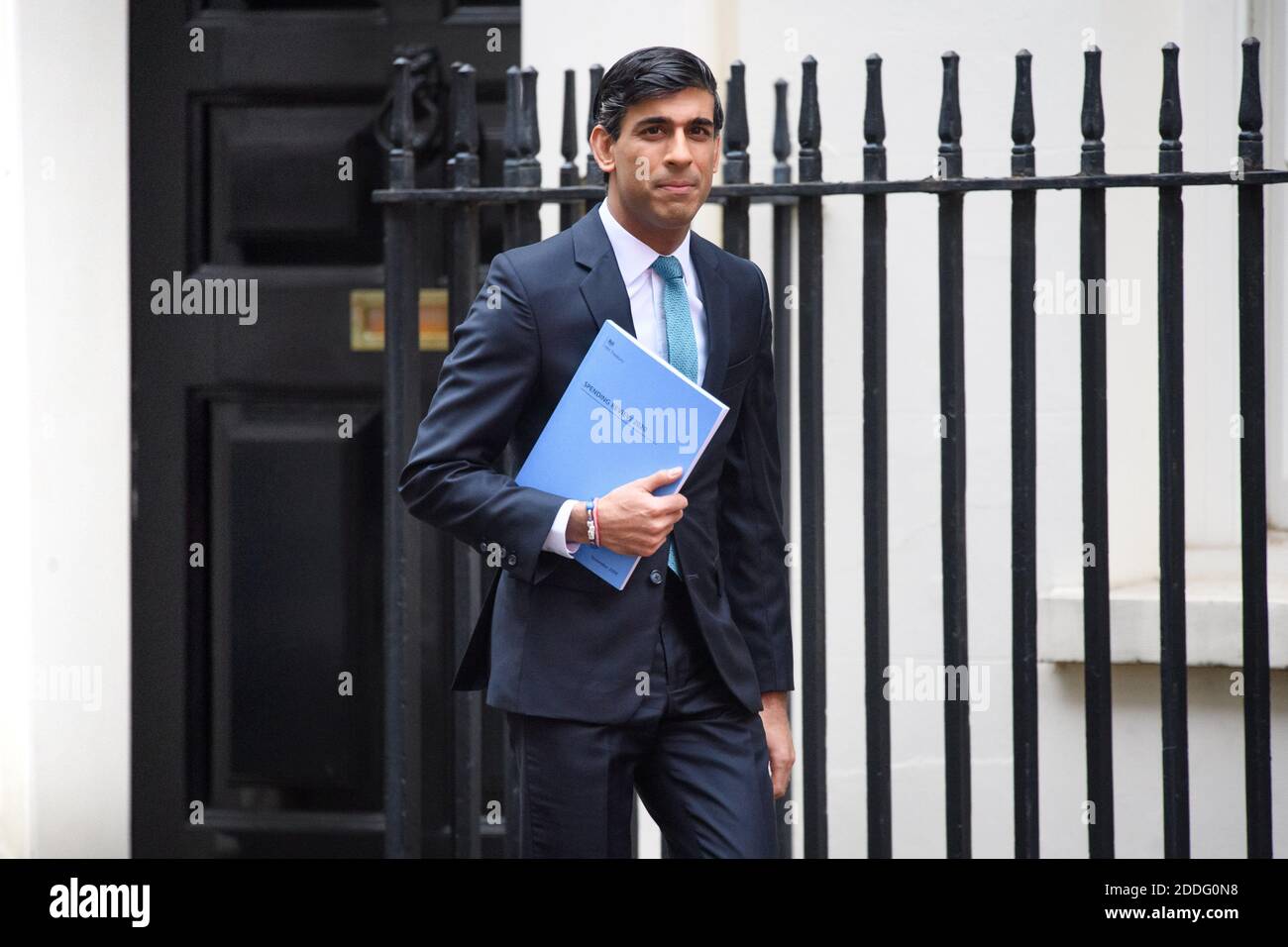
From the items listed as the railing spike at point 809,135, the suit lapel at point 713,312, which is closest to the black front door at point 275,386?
the railing spike at point 809,135

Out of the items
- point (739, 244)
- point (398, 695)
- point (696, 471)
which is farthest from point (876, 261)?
point (398, 695)

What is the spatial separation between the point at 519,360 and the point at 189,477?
2128mm

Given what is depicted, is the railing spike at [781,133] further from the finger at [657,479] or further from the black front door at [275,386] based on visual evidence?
the finger at [657,479]

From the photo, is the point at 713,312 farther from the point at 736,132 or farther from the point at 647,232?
the point at 736,132

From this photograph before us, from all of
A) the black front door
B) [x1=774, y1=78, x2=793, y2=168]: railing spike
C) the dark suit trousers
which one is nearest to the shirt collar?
the dark suit trousers

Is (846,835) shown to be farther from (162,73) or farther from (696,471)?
(162,73)

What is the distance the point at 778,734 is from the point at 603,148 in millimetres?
1080

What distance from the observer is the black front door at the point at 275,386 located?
440cm

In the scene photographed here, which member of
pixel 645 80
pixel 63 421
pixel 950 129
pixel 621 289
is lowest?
pixel 63 421

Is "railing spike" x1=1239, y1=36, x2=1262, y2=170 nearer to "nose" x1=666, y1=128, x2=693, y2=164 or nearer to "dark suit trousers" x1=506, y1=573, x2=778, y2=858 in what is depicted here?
"nose" x1=666, y1=128, x2=693, y2=164

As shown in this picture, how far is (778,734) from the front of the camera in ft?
9.60

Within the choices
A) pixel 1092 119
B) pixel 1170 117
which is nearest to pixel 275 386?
pixel 1092 119

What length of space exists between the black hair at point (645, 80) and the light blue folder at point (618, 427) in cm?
34
